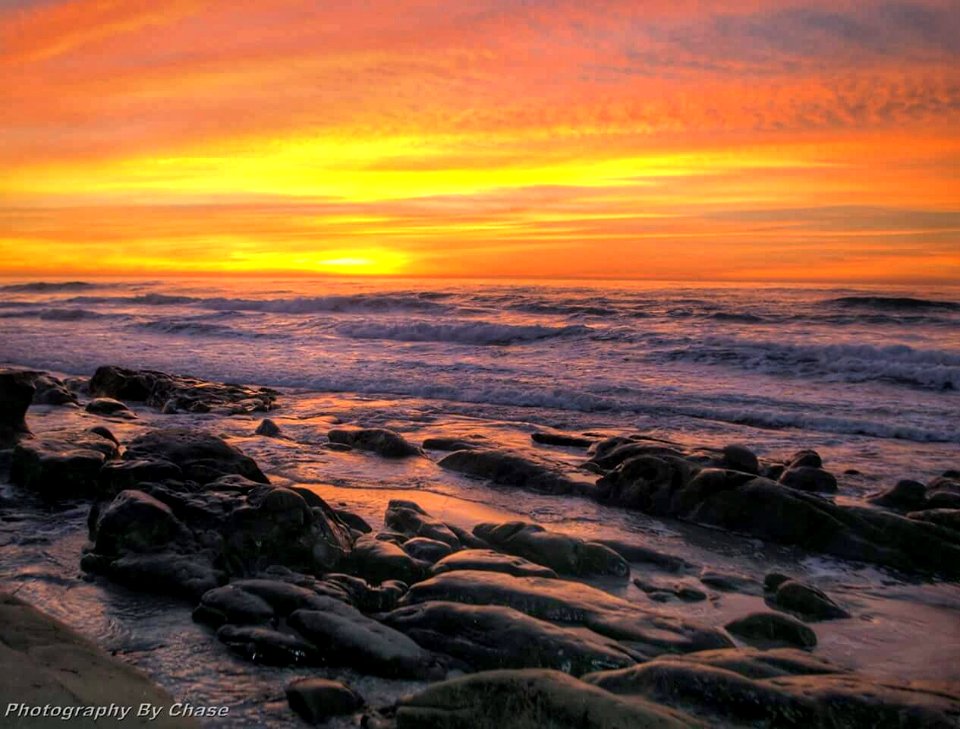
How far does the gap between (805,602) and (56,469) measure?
5.76 m

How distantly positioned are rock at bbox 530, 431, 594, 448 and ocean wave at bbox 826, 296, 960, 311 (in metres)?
23.6

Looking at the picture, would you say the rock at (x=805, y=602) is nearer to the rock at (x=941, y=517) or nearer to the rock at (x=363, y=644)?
the rock at (x=941, y=517)

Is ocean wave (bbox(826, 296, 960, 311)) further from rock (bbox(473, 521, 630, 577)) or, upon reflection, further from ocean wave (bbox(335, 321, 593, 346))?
rock (bbox(473, 521, 630, 577))

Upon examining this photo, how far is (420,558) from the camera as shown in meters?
5.32

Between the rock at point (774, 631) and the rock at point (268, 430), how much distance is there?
7.01 metres

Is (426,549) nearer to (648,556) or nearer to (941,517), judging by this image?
(648,556)

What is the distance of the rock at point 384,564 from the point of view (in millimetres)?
4992

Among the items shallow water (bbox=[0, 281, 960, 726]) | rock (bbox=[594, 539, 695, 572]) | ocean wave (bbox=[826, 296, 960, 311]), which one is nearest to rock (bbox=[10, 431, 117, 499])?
shallow water (bbox=[0, 281, 960, 726])

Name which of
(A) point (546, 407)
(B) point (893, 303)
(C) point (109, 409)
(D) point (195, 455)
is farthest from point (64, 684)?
(B) point (893, 303)

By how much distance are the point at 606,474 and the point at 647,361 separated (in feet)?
38.4

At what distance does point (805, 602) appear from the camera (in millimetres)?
5148

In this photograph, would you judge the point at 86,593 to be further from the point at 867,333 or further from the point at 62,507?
the point at 867,333

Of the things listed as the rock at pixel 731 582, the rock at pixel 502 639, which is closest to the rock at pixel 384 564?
the rock at pixel 502 639

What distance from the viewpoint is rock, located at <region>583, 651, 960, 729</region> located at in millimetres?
3373
